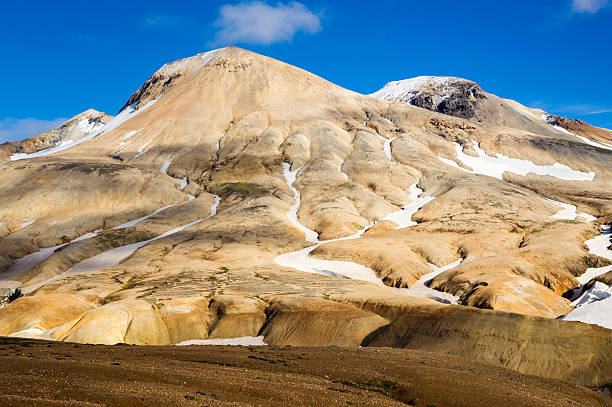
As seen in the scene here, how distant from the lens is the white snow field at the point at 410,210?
144 metres

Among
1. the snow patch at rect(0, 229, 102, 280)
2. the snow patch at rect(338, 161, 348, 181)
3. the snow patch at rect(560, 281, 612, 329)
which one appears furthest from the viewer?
the snow patch at rect(338, 161, 348, 181)

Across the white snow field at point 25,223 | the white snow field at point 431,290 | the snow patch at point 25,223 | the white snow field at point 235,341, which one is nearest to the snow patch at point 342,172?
the white snow field at point 431,290

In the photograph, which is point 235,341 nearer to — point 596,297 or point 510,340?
point 510,340

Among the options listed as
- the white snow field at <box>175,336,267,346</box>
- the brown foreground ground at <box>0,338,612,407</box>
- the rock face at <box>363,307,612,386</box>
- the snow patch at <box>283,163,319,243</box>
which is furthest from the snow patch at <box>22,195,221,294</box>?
the rock face at <box>363,307,612,386</box>

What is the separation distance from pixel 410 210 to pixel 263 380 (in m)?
132

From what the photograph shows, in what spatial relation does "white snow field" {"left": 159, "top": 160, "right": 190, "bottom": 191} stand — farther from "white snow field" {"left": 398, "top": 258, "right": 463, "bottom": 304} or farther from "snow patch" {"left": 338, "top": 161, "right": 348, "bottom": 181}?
"white snow field" {"left": 398, "top": 258, "right": 463, "bottom": 304}

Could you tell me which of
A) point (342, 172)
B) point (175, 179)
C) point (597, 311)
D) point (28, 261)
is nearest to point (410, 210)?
point (342, 172)

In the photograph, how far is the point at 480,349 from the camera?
4959cm

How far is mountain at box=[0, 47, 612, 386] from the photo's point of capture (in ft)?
193

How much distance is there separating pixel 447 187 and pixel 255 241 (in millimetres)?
73976

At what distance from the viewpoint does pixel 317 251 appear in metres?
121

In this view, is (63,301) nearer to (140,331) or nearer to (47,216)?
(140,331)

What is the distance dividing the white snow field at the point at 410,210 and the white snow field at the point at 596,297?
160 ft

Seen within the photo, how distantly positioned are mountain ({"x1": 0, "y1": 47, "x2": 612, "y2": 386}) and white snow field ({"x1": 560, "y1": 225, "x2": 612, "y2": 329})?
83 centimetres
